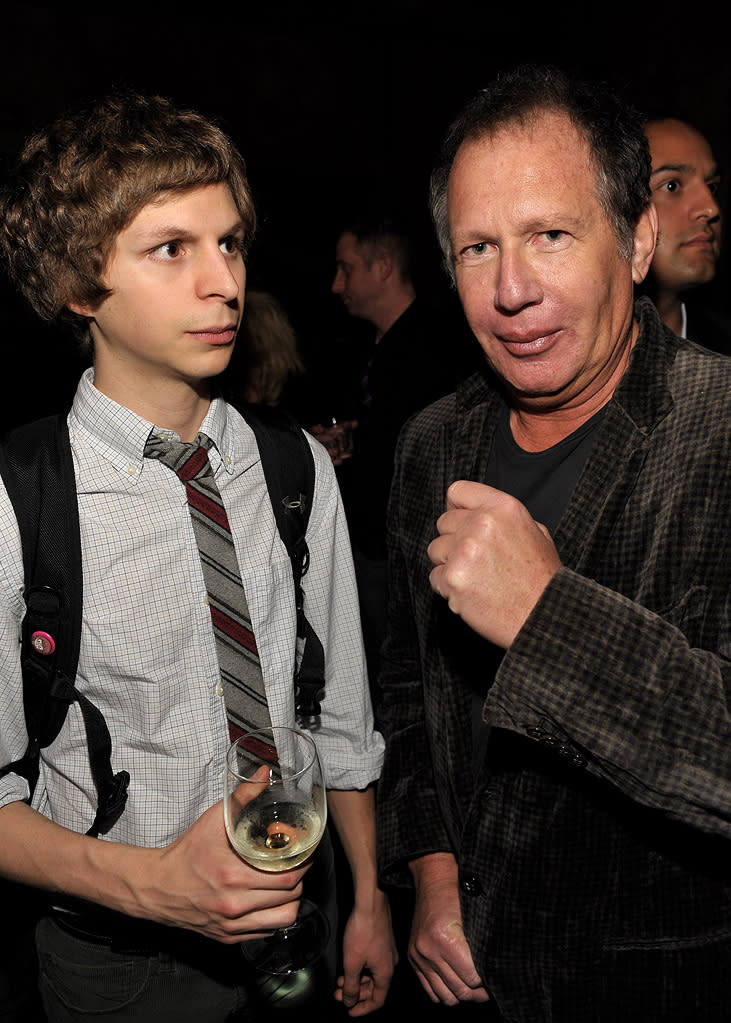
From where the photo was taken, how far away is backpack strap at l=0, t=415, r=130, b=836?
1.38 m

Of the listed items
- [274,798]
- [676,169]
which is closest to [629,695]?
[274,798]

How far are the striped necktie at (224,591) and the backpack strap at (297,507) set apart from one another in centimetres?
16

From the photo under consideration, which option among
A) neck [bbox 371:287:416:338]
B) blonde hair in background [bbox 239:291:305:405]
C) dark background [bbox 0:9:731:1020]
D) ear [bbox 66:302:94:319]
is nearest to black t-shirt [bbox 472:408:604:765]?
ear [bbox 66:302:94:319]

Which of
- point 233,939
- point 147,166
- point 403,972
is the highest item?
point 147,166

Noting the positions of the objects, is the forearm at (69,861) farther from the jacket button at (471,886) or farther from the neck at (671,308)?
the neck at (671,308)

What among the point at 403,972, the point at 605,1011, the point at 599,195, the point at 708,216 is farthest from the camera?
the point at 708,216

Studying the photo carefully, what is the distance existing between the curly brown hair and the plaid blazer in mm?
927

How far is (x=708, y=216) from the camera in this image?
10.7 feet

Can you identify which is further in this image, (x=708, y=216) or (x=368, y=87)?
(x=368, y=87)

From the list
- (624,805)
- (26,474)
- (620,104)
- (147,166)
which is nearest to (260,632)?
(26,474)

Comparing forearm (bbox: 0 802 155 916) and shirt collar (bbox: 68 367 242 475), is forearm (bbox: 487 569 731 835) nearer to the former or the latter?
forearm (bbox: 0 802 155 916)

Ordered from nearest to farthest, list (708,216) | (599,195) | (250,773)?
(250,773)
(599,195)
(708,216)

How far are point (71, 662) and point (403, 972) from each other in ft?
7.22

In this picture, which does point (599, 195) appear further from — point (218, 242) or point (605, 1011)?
point (605, 1011)
